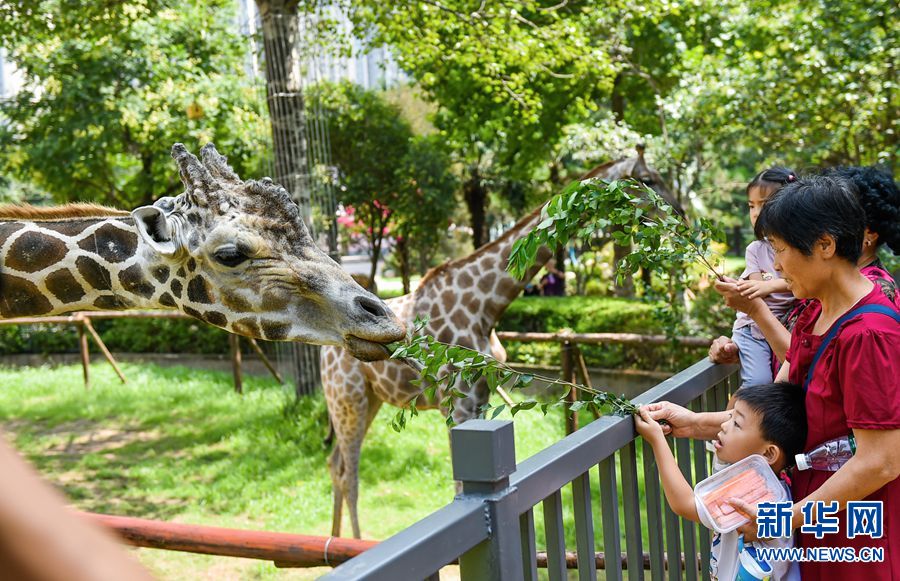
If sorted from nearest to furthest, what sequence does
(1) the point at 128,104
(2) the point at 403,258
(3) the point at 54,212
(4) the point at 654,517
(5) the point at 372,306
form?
1. (4) the point at 654,517
2. (5) the point at 372,306
3. (3) the point at 54,212
4. (1) the point at 128,104
5. (2) the point at 403,258

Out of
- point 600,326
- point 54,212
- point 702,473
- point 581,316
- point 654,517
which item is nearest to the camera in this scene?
point 654,517

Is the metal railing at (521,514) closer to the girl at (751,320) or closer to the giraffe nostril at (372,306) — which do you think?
the girl at (751,320)

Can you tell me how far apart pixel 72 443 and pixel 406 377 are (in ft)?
16.8

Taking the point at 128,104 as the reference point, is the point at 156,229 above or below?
below

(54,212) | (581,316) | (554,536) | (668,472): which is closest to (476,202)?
(581,316)

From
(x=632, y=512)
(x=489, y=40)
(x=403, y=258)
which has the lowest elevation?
(x=403, y=258)

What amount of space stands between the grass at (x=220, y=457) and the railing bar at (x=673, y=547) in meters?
3.02

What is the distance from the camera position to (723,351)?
3.09m

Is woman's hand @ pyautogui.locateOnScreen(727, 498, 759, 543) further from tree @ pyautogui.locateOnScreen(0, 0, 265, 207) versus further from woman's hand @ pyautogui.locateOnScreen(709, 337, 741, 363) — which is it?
tree @ pyautogui.locateOnScreen(0, 0, 265, 207)

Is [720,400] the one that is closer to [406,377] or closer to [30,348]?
[406,377]

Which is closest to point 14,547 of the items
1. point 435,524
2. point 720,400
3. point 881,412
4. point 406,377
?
point 435,524

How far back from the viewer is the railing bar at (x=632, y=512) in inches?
95.8

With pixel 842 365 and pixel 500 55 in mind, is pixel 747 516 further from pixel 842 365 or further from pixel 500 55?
pixel 500 55

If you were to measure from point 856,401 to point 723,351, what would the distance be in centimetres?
113
